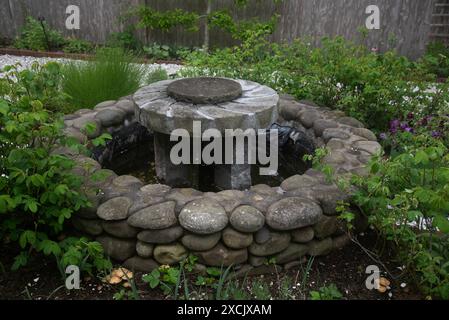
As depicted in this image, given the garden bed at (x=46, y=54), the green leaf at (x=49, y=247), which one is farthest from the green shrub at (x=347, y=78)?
the garden bed at (x=46, y=54)

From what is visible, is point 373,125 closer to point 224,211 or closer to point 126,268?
point 224,211

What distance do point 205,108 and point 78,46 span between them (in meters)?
5.97

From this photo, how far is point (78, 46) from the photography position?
26.6 ft

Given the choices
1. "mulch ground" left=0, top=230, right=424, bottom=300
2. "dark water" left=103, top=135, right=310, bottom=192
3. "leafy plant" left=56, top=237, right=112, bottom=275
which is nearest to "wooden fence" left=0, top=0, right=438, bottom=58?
"dark water" left=103, top=135, right=310, bottom=192

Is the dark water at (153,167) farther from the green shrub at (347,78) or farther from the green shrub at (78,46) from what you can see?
the green shrub at (78,46)

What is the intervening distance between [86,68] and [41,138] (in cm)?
220

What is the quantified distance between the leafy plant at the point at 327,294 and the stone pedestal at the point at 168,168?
1577mm

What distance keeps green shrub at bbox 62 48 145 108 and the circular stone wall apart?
1.72m

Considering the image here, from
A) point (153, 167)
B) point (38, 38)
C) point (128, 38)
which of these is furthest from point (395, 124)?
point (38, 38)

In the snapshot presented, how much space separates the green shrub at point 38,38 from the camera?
800cm

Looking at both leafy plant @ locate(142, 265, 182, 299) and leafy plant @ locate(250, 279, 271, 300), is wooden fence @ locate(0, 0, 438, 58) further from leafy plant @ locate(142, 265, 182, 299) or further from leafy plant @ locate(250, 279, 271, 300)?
leafy plant @ locate(142, 265, 182, 299)

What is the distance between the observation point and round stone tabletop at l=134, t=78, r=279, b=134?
2.98m

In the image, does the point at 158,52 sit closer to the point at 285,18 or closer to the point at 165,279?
the point at 285,18

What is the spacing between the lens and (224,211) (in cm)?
243
